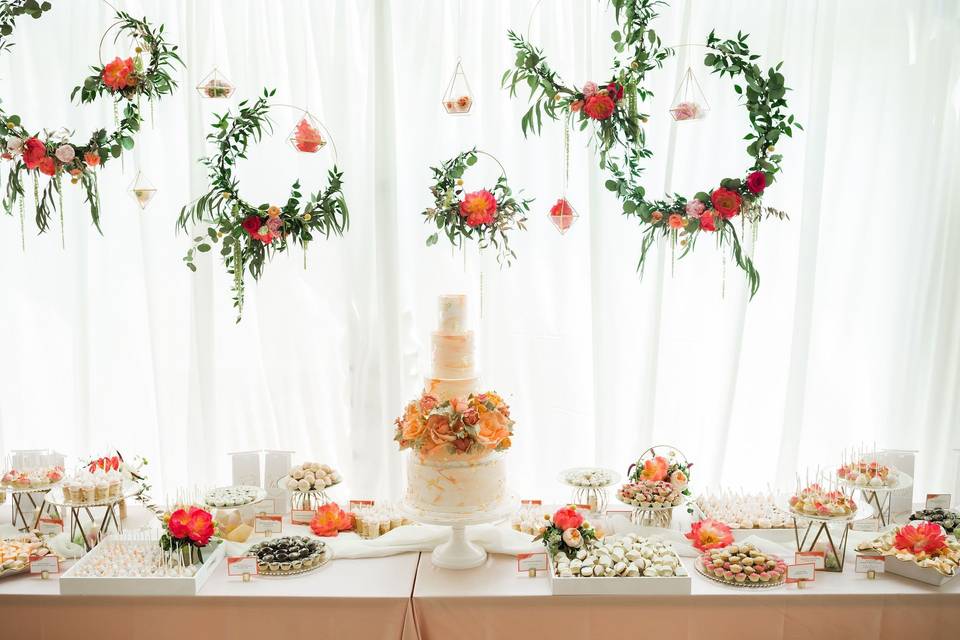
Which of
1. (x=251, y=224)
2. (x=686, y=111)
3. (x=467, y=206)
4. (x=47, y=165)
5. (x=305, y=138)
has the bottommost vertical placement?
(x=251, y=224)

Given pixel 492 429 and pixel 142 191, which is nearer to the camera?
pixel 492 429

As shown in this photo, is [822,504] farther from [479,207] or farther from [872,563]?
[479,207]

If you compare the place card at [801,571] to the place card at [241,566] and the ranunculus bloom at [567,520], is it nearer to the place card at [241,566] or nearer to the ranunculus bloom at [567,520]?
the ranunculus bloom at [567,520]

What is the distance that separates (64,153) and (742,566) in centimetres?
288

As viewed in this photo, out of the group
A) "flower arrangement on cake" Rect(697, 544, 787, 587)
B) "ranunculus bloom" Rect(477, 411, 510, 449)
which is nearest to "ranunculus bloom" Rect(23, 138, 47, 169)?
"ranunculus bloom" Rect(477, 411, 510, 449)

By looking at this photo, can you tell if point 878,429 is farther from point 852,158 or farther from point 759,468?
point 852,158

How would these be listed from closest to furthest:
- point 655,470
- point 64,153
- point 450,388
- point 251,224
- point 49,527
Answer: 1. point 450,388
2. point 49,527
3. point 655,470
4. point 64,153
5. point 251,224

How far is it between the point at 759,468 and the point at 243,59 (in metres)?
3.09

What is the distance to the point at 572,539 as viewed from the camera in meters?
2.28

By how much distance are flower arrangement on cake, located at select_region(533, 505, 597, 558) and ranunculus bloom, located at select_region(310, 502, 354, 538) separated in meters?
0.75

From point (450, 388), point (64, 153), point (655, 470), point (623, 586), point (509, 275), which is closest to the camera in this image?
point (623, 586)

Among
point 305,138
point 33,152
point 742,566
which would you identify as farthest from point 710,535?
point 33,152

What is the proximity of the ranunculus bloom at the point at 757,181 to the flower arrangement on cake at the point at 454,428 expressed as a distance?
138 centimetres

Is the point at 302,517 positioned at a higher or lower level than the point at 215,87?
lower
